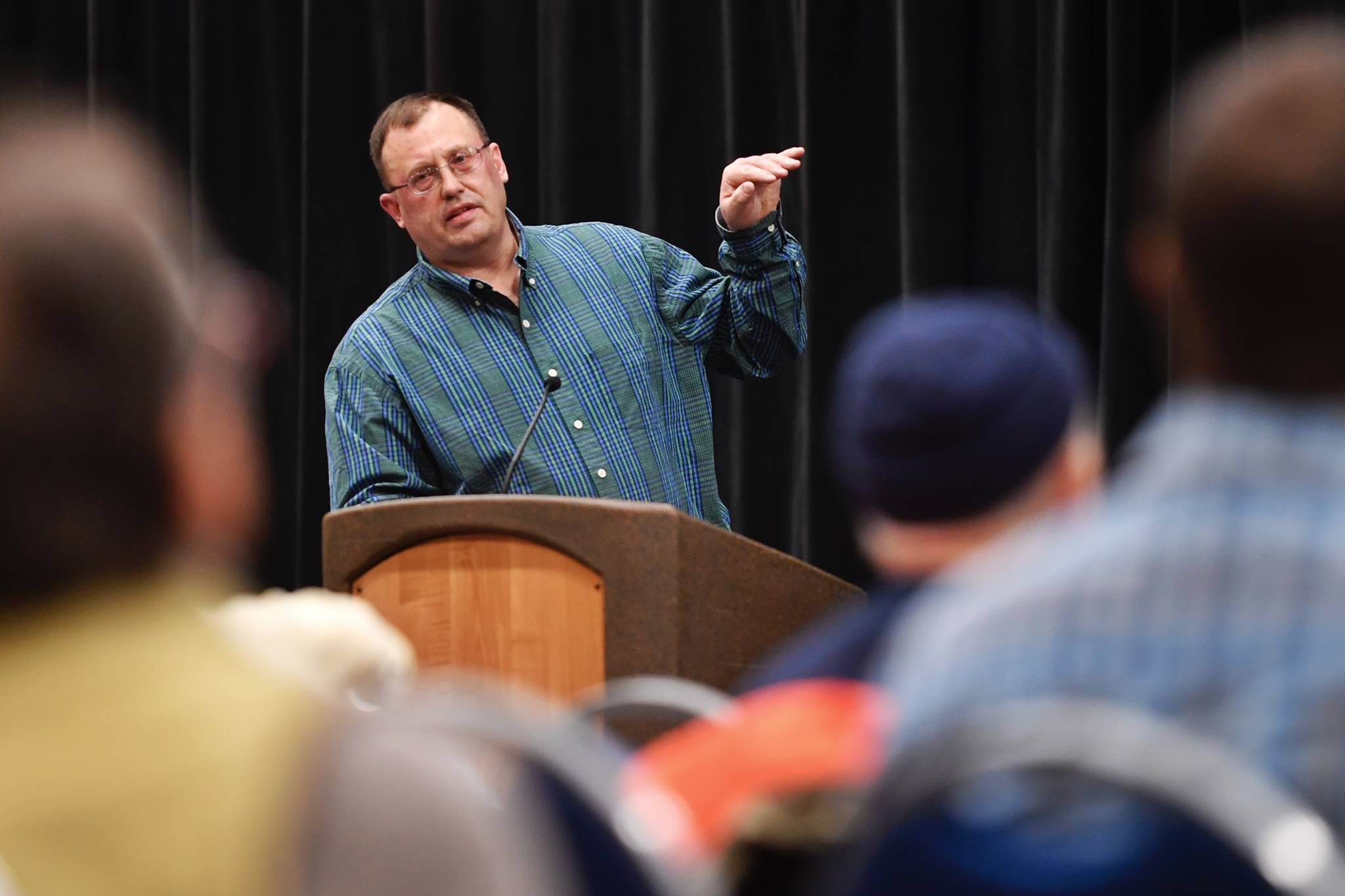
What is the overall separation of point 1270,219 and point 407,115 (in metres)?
3.01

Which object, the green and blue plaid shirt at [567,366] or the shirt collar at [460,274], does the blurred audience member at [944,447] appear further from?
the shirt collar at [460,274]

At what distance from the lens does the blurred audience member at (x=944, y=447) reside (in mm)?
1267

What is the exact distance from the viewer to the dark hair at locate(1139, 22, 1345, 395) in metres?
0.89

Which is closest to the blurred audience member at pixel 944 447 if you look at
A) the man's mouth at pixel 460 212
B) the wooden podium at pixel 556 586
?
the wooden podium at pixel 556 586

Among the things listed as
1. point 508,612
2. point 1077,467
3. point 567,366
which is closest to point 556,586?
point 508,612

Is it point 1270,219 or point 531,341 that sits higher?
point 1270,219

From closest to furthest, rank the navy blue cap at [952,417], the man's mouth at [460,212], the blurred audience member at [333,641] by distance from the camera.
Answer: the blurred audience member at [333,641] → the navy blue cap at [952,417] → the man's mouth at [460,212]

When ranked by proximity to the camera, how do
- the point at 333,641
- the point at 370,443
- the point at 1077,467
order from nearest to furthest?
the point at 333,641, the point at 1077,467, the point at 370,443

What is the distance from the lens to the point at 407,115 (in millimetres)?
3705

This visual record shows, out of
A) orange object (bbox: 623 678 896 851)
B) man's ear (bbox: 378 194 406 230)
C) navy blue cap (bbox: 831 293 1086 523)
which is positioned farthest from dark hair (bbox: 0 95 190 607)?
man's ear (bbox: 378 194 406 230)

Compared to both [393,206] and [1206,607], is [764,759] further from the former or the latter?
[393,206]

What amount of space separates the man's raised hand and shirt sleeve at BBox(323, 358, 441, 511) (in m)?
0.77

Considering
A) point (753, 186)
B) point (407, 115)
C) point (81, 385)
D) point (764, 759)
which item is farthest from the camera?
point (407, 115)

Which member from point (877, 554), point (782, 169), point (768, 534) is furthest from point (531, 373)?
point (877, 554)
